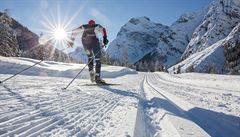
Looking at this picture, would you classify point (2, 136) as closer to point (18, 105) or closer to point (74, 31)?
point (18, 105)

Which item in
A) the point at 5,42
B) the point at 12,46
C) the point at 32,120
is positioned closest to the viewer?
the point at 32,120

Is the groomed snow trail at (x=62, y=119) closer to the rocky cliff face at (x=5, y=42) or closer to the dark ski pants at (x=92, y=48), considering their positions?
the dark ski pants at (x=92, y=48)

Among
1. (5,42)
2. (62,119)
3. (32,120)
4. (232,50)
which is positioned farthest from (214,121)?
(232,50)

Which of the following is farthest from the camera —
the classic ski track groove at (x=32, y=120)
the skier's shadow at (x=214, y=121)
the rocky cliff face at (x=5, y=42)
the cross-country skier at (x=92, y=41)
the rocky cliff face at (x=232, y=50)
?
the rocky cliff face at (x=232, y=50)

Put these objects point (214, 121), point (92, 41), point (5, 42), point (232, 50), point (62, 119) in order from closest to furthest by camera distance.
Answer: point (62, 119), point (214, 121), point (92, 41), point (5, 42), point (232, 50)

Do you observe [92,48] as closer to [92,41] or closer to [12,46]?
[92,41]

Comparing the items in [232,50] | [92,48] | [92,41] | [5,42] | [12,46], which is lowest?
[92,48]

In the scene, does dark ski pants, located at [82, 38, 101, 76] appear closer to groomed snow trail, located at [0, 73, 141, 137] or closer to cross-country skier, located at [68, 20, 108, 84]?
cross-country skier, located at [68, 20, 108, 84]

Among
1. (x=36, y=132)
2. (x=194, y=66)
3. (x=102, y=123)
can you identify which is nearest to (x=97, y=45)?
(x=102, y=123)

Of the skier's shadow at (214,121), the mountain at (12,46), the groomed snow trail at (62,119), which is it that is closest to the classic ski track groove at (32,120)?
the groomed snow trail at (62,119)

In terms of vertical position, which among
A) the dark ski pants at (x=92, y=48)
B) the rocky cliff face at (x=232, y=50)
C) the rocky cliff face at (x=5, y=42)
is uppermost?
the rocky cliff face at (x=232, y=50)

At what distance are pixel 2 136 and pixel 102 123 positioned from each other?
4.10ft

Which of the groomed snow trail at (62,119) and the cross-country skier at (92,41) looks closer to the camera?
the groomed snow trail at (62,119)

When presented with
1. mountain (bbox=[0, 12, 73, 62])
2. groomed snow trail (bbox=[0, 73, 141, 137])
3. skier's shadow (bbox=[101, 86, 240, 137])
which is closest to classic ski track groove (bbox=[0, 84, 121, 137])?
groomed snow trail (bbox=[0, 73, 141, 137])
